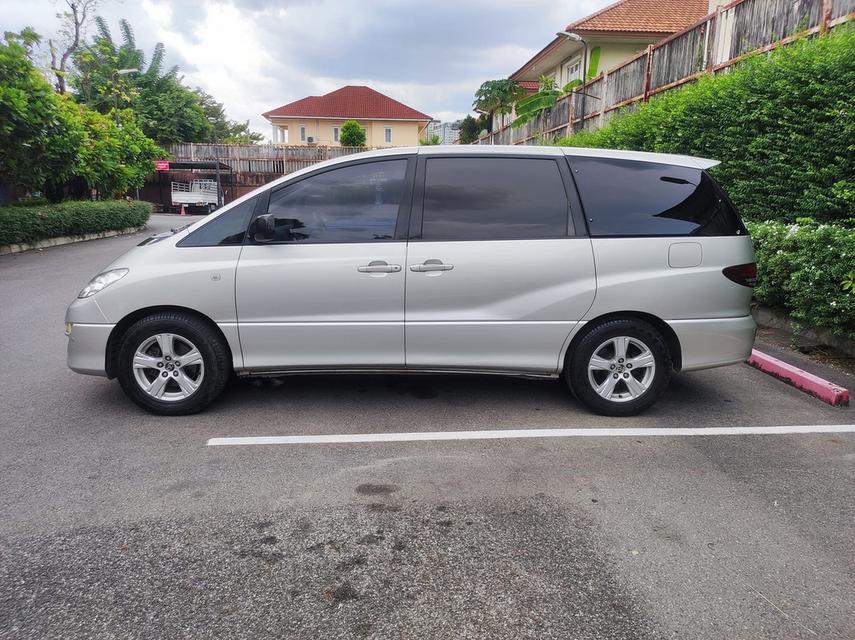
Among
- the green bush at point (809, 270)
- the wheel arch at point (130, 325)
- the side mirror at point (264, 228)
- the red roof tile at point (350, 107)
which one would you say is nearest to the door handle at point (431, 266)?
the side mirror at point (264, 228)

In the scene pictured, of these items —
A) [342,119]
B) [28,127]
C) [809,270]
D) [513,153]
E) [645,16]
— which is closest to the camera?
[513,153]

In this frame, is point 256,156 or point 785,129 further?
point 256,156

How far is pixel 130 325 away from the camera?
4.63m

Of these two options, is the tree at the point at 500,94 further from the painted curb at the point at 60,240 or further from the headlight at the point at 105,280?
the headlight at the point at 105,280

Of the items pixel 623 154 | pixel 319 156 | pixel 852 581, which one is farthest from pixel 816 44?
pixel 319 156

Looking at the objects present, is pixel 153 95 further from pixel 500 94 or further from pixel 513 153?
pixel 513 153

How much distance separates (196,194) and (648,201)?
1448 inches

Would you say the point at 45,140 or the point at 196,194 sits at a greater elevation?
the point at 45,140

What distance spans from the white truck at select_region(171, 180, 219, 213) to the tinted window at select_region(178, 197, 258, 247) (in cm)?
3450

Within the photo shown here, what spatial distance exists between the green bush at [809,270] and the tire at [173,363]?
5.24 meters

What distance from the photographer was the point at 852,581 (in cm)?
271

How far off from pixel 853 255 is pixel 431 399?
385 cm

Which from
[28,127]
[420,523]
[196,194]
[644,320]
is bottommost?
[420,523]

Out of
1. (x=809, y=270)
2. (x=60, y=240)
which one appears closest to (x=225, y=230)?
(x=809, y=270)
